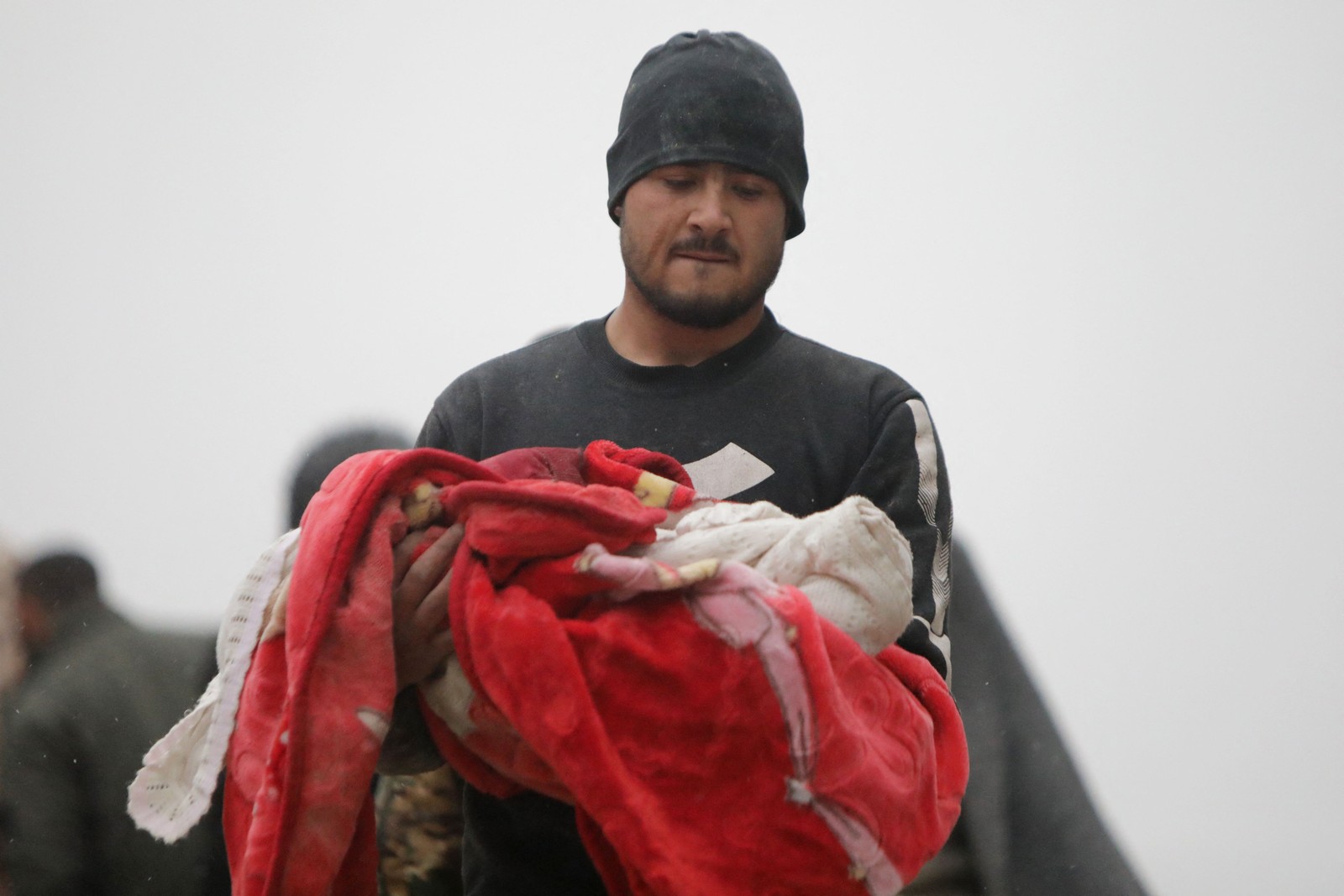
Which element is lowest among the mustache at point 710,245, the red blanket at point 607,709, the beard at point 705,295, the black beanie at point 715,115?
the red blanket at point 607,709

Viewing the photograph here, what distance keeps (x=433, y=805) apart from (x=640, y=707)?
0.98 meters

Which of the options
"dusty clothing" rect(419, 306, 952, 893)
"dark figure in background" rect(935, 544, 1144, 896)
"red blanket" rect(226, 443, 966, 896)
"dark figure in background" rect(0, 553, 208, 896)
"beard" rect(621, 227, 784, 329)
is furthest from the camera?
"dark figure in background" rect(935, 544, 1144, 896)

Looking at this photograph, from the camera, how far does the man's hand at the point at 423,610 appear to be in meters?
0.91

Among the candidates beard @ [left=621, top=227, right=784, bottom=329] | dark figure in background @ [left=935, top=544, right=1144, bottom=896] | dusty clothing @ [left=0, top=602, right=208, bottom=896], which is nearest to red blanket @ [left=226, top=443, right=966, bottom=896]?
beard @ [left=621, top=227, right=784, bottom=329]

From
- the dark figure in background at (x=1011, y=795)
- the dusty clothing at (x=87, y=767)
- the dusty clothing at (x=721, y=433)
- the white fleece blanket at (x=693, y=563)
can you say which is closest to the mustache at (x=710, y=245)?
the dusty clothing at (x=721, y=433)

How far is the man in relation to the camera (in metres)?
1.21

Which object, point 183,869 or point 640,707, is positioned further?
point 183,869

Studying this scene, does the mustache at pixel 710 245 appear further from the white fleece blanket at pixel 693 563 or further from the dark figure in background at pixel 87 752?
the dark figure in background at pixel 87 752

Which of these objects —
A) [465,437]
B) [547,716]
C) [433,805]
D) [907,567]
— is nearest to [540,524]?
[547,716]

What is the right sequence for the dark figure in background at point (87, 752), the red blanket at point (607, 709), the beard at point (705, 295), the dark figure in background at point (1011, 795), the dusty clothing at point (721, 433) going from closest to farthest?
the red blanket at point (607, 709), the dusty clothing at point (721, 433), the beard at point (705, 295), the dark figure in background at point (87, 752), the dark figure in background at point (1011, 795)

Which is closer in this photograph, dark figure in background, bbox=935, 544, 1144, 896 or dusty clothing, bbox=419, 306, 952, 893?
dusty clothing, bbox=419, 306, 952, 893

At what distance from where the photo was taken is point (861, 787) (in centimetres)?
86

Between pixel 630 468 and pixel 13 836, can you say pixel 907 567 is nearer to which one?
pixel 630 468

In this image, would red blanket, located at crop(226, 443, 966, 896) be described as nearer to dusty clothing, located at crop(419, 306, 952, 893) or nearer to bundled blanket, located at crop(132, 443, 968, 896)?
bundled blanket, located at crop(132, 443, 968, 896)
